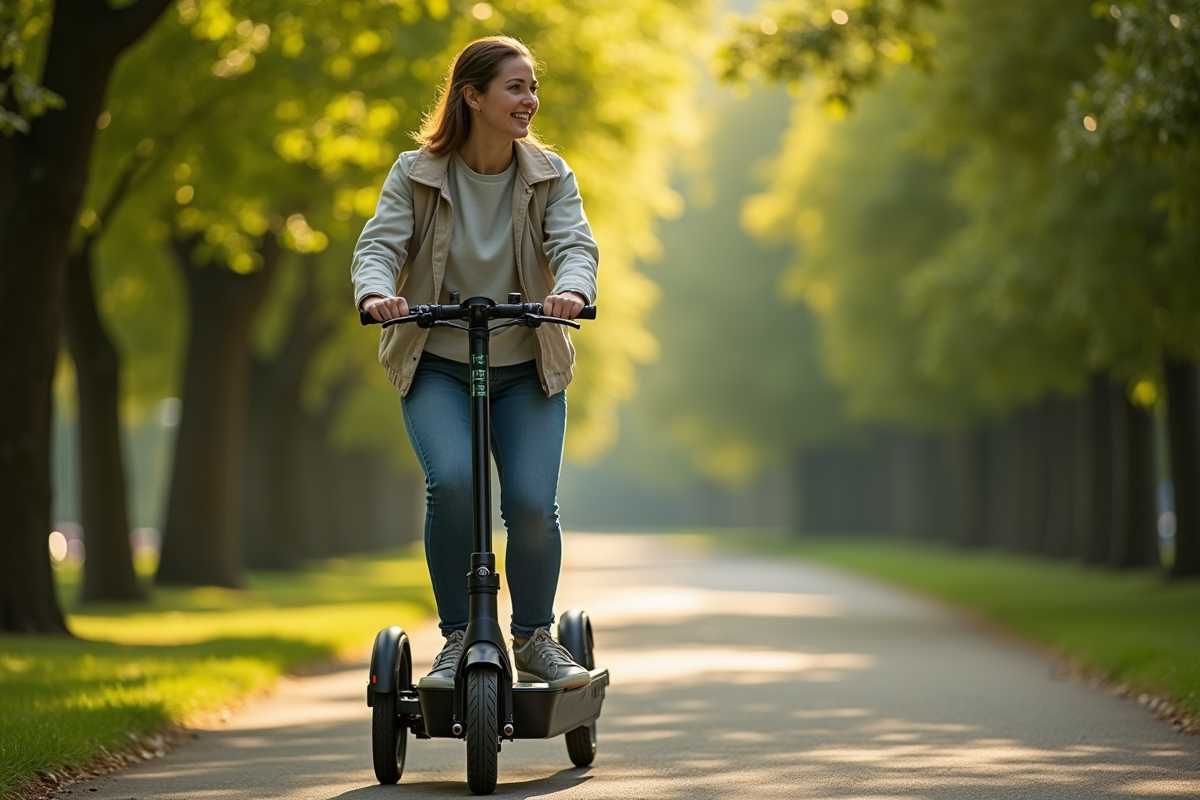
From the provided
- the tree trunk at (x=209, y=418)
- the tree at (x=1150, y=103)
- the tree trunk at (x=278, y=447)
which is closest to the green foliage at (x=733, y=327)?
the tree trunk at (x=278, y=447)

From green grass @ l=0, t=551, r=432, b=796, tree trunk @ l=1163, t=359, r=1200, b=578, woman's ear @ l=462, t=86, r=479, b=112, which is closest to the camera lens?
woman's ear @ l=462, t=86, r=479, b=112

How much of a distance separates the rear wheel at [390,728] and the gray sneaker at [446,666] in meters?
0.29

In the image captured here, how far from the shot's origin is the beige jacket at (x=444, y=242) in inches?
242

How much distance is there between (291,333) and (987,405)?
14028mm

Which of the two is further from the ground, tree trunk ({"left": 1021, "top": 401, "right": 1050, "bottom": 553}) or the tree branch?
the tree branch

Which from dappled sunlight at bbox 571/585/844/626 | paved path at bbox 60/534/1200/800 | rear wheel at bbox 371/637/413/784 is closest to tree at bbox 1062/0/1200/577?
paved path at bbox 60/534/1200/800

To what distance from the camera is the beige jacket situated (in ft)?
20.1

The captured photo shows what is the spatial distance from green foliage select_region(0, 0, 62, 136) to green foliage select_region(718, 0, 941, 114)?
508 cm

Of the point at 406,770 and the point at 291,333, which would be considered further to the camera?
the point at 291,333

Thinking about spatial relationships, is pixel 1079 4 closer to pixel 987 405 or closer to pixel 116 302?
pixel 116 302

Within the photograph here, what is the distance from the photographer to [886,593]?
1021 inches

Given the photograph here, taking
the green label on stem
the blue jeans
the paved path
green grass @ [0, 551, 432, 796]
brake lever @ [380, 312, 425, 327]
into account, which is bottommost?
the paved path

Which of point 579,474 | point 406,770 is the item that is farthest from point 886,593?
point 579,474

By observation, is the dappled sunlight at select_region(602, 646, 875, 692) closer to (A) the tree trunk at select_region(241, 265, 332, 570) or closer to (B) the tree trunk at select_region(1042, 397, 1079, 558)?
(A) the tree trunk at select_region(241, 265, 332, 570)
